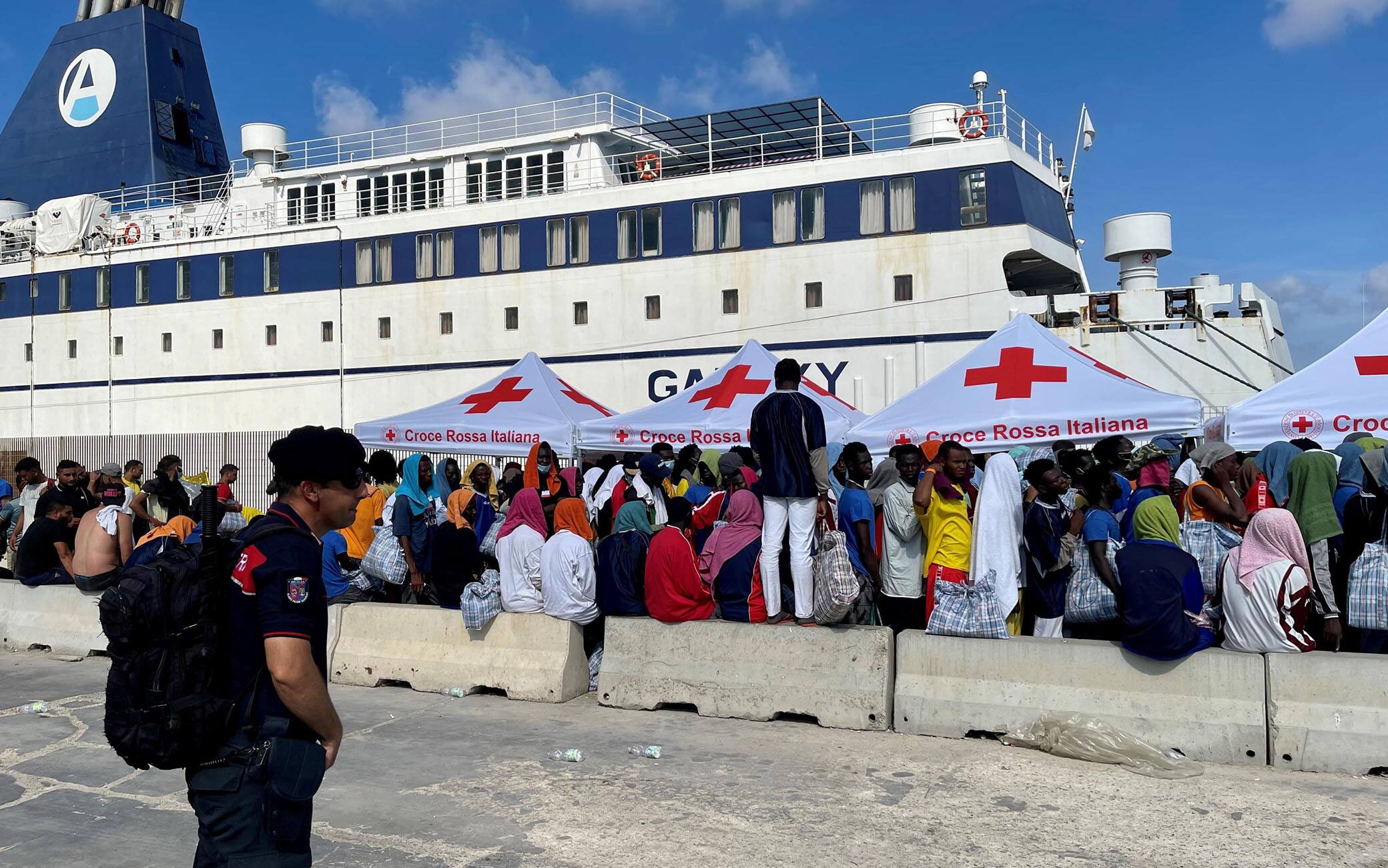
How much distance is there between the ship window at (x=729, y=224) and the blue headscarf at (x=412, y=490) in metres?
12.1

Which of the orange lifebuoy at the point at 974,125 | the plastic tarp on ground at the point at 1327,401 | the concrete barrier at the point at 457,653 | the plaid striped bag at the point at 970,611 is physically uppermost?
the orange lifebuoy at the point at 974,125

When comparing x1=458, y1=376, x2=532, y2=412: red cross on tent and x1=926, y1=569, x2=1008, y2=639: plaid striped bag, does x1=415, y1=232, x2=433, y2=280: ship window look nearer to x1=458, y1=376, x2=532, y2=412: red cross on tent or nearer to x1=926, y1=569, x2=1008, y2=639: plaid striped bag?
x1=458, y1=376, x2=532, y2=412: red cross on tent

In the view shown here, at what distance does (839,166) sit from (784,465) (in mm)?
15130

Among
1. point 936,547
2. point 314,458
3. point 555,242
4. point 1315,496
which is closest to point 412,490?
point 936,547

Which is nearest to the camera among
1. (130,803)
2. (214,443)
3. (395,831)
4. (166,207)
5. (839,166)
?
(395,831)

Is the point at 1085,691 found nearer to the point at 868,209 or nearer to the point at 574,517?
the point at 574,517

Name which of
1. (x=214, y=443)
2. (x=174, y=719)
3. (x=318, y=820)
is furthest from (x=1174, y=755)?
(x=214, y=443)

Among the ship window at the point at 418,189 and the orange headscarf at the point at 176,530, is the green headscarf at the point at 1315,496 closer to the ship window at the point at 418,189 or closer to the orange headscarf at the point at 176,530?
the orange headscarf at the point at 176,530

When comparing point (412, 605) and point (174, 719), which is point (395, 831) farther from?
point (412, 605)

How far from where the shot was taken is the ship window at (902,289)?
67.3ft

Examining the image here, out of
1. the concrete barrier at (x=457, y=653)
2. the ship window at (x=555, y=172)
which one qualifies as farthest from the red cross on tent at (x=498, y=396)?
the ship window at (x=555, y=172)

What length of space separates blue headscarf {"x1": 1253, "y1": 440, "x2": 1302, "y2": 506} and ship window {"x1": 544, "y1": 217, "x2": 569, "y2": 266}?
1679 centimetres

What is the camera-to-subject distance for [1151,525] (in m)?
6.23

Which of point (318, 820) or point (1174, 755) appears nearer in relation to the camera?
point (318, 820)
